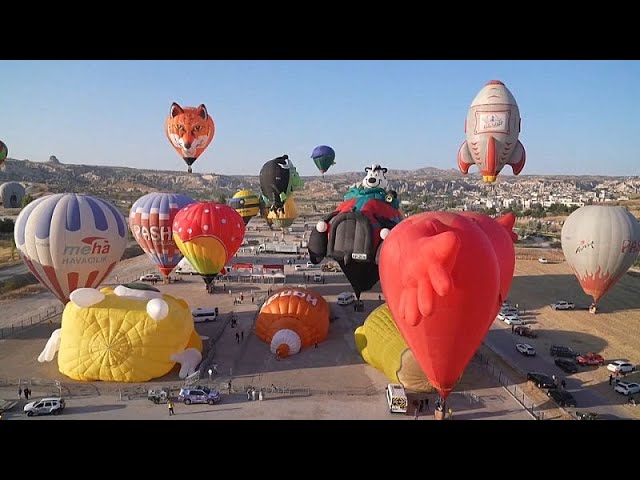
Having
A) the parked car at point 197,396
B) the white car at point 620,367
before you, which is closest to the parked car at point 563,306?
the white car at point 620,367

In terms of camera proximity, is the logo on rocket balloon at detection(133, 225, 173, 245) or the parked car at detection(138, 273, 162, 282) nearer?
the logo on rocket balloon at detection(133, 225, 173, 245)

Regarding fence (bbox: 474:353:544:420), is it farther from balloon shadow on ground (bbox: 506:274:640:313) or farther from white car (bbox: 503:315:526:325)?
balloon shadow on ground (bbox: 506:274:640:313)

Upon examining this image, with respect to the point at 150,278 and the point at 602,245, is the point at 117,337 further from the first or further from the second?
the point at 602,245

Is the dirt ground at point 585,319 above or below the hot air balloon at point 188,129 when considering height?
below

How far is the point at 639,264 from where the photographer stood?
23.1 m

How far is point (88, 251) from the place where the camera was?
1148 cm

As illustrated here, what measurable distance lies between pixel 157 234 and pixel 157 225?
311 mm

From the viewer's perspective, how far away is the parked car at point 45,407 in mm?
7851

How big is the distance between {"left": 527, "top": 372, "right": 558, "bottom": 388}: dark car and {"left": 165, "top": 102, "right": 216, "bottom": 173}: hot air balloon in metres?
15.9

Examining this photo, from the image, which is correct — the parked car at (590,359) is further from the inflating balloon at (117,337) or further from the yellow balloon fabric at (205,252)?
the yellow balloon fabric at (205,252)

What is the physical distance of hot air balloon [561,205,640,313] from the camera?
13.2 m

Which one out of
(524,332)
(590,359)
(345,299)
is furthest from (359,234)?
(590,359)

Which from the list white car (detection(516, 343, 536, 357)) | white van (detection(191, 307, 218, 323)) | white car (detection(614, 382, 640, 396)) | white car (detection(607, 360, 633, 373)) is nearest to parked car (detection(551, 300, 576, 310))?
white car (detection(516, 343, 536, 357))

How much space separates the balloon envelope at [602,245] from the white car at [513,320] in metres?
2.58
